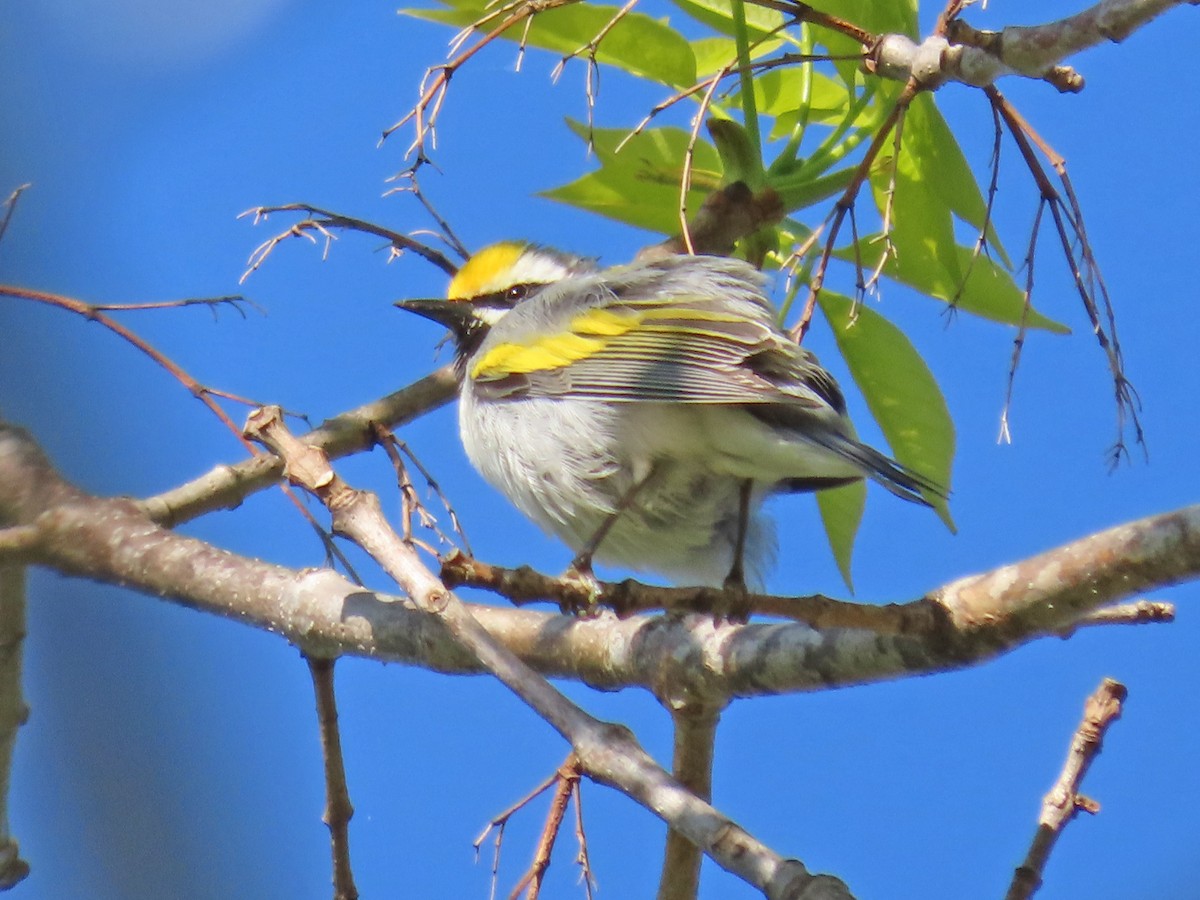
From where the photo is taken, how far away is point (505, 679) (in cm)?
148

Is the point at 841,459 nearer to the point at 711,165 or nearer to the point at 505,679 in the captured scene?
the point at 711,165

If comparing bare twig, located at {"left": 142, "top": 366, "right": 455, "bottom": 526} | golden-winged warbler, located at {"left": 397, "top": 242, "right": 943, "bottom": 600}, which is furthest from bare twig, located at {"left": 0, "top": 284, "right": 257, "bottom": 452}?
golden-winged warbler, located at {"left": 397, "top": 242, "right": 943, "bottom": 600}

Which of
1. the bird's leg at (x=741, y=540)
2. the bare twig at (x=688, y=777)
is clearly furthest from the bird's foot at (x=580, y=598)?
the bird's leg at (x=741, y=540)

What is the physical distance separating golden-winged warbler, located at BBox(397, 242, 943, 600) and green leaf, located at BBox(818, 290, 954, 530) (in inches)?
3.6

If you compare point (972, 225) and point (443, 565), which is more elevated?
point (972, 225)

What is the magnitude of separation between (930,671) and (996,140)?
4.69 feet

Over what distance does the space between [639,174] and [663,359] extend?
45cm

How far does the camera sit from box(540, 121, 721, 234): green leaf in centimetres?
307

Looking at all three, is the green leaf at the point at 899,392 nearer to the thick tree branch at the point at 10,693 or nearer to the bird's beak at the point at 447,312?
the bird's beak at the point at 447,312

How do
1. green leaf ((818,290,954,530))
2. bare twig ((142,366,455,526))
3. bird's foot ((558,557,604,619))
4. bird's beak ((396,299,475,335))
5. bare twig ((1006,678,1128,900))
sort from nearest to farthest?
1. bare twig ((1006,678,1128,900))
2. bird's foot ((558,557,604,619))
3. bare twig ((142,366,455,526))
4. green leaf ((818,290,954,530))
5. bird's beak ((396,299,475,335))

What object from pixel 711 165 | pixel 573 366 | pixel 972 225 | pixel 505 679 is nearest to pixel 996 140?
pixel 972 225

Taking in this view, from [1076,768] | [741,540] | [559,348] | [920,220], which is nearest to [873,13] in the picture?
[920,220]

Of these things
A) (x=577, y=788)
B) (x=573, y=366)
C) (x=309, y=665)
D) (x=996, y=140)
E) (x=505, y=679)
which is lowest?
(x=505, y=679)

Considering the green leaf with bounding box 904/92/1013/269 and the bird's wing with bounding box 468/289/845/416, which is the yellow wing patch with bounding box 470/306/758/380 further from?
the green leaf with bounding box 904/92/1013/269
